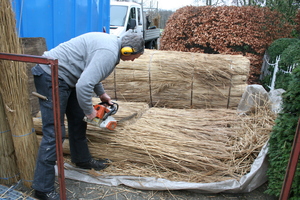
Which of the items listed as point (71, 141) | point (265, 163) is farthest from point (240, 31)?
point (71, 141)

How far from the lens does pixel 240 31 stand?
6723 mm

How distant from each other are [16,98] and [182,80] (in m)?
2.46

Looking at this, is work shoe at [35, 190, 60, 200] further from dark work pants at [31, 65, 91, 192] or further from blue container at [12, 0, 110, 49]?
blue container at [12, 0, 110, 49]

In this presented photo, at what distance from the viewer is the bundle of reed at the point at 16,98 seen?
84.0 inches

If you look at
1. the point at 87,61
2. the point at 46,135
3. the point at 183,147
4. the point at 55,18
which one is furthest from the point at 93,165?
the point at 55,18

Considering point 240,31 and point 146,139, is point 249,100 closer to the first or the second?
point 146,139

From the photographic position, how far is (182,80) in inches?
158

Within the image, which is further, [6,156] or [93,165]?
[93,165]

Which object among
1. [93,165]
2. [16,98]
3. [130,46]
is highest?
[130,46]

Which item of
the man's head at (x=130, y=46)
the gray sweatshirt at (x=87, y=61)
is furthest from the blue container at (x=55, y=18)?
the man's head at (x=130, y=46)

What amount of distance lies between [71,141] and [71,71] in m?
0.85

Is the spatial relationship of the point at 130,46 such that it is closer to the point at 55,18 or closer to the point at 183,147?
the point at 183,147

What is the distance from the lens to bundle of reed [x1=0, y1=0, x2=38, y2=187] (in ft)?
7.00

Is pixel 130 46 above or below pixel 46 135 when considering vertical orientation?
above
